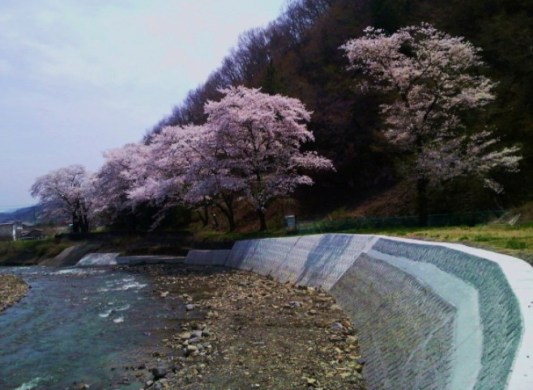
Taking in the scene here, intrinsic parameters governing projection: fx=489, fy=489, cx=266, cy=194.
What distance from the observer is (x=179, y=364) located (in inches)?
439

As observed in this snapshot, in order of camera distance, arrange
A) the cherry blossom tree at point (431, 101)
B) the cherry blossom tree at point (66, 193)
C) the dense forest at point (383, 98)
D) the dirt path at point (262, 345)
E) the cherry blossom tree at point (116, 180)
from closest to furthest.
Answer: the dirt path at point (262, 345) → the cherry blossom tree at point (431, 101) → the dense forest at point (383, 98) → the cherry blossom tree at point (116, 180) → the cherry blossom tree at point (66, 193)

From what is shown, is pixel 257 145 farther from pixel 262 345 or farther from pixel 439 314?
pixel 439 314

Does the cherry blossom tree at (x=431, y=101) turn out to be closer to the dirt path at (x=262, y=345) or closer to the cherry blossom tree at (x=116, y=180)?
the dirt path at (x=262, y=345)

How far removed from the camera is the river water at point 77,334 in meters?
11.2

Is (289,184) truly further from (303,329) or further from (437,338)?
(437,338)

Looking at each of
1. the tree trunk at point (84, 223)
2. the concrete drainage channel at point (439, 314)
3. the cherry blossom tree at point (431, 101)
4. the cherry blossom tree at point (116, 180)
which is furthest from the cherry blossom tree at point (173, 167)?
the concrete drainage channel at point (439, 314)

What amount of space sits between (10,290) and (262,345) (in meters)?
18.8

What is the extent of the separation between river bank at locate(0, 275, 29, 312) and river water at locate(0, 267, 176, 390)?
48 cm

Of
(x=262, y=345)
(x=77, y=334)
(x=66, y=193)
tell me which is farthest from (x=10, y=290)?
(x=66, y=193)

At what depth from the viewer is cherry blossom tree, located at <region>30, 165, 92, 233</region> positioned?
57.2m

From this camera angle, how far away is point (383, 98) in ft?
130

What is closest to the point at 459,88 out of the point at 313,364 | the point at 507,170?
the point at 507,170

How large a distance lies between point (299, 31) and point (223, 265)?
52014mm

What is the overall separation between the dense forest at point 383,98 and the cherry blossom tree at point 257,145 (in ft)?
19.4
